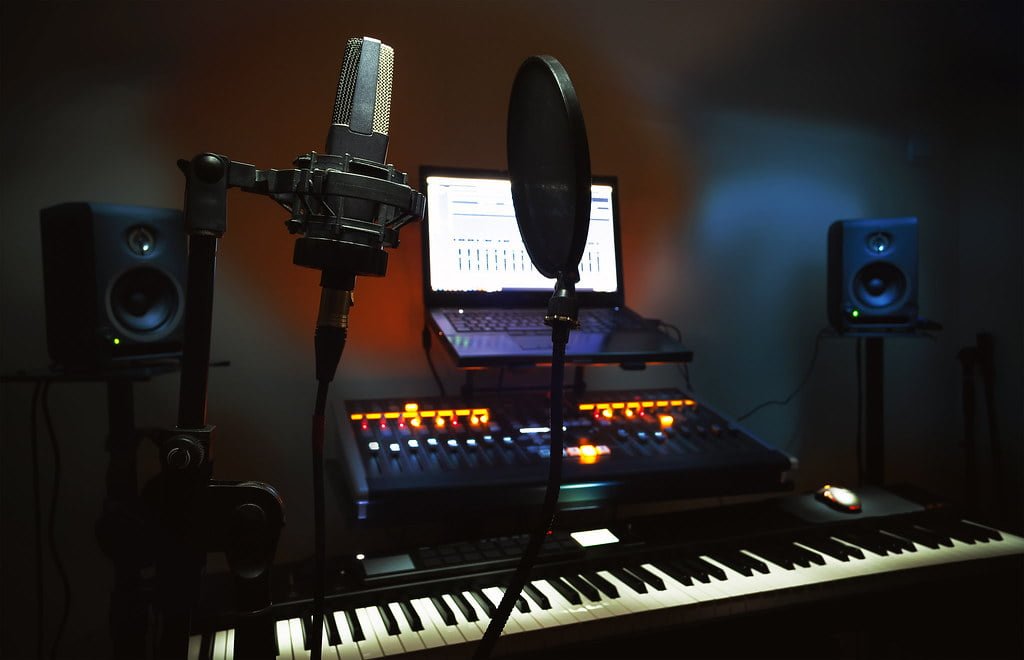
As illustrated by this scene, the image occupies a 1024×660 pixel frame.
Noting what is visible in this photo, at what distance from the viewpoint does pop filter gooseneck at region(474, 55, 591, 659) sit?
0.51 m

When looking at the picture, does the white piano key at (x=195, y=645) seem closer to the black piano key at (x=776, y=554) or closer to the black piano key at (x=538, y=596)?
the black piano key at (x=538, y=596)

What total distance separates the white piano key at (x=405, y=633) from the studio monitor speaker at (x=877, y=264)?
142cm

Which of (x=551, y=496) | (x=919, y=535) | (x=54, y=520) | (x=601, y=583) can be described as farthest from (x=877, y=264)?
(x=54, y=520)

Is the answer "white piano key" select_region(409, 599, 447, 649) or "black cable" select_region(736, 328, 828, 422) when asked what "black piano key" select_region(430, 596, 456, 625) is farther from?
"black cable" select_region(736, 328, 828, 422)

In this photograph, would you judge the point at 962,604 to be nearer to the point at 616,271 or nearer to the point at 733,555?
the point at 733,555

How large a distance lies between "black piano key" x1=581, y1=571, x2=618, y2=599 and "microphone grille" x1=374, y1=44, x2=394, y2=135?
74 centimetres

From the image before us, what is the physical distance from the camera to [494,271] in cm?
154

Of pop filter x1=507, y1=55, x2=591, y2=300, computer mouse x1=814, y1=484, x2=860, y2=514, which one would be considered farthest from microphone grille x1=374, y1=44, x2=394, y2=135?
computer mouse x1=814, y1=484, x2=860, y2=514

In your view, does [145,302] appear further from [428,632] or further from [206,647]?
[428,632]

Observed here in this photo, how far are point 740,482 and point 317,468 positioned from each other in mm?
909

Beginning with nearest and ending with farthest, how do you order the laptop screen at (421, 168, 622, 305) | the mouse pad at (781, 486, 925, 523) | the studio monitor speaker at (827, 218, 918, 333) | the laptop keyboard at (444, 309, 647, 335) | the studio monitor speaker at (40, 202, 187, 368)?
the studio monitor speaker at (40, 202, 187, 368) < the mouse pad at (781, 486, 925, 523) < the laptop keyboard at (444, 309, 647, 335) < the laptop screen at (421, 168, 622, 305) < the studio monitor speaker at (827, 218, 918, 333)

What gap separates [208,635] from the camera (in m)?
0.87

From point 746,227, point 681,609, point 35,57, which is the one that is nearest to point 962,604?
point 681,609

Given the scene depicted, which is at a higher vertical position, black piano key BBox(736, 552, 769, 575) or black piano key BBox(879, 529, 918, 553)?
black piano key BBox(879, 529, 918, 553)
